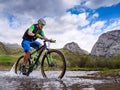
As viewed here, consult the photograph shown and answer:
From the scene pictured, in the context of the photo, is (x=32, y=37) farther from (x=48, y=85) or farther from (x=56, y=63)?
(x=48, y=85)

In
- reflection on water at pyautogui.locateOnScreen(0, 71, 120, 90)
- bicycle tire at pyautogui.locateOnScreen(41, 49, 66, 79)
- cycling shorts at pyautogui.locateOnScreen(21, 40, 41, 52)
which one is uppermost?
cycling shorts at pyautogui.locateOnScreen(21, 40, 41, 52)

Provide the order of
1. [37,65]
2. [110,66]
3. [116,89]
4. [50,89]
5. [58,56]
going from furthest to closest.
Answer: [110,66], [37,65], [58,56], [116,89], [50,89]

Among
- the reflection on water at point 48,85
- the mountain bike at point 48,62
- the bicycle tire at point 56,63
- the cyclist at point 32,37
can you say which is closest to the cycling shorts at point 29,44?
the cyclist at point 32,37

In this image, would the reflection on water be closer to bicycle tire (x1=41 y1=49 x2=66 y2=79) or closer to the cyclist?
bicycle tire (x1=41 y1=49 x2=66 y2=79)

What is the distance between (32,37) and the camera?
1527cm

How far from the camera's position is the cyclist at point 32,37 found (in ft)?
47.9

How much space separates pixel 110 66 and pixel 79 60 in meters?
16.3

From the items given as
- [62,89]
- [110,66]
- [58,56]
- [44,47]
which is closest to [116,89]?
[62,89]

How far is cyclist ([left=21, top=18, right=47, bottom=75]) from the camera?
574 inches

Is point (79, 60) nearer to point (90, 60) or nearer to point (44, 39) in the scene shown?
point (90, 60)

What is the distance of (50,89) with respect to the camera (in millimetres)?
9344

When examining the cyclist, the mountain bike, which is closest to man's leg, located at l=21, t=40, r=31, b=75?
the cyclist

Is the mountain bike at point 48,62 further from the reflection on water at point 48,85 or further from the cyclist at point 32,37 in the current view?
the reflection on water at point 48,85

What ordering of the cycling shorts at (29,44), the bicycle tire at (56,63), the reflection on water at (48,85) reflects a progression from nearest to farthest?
the reflection on water at (48,85) → the bicycle tire at (56,63) → the cycling shorts at (29,44)
